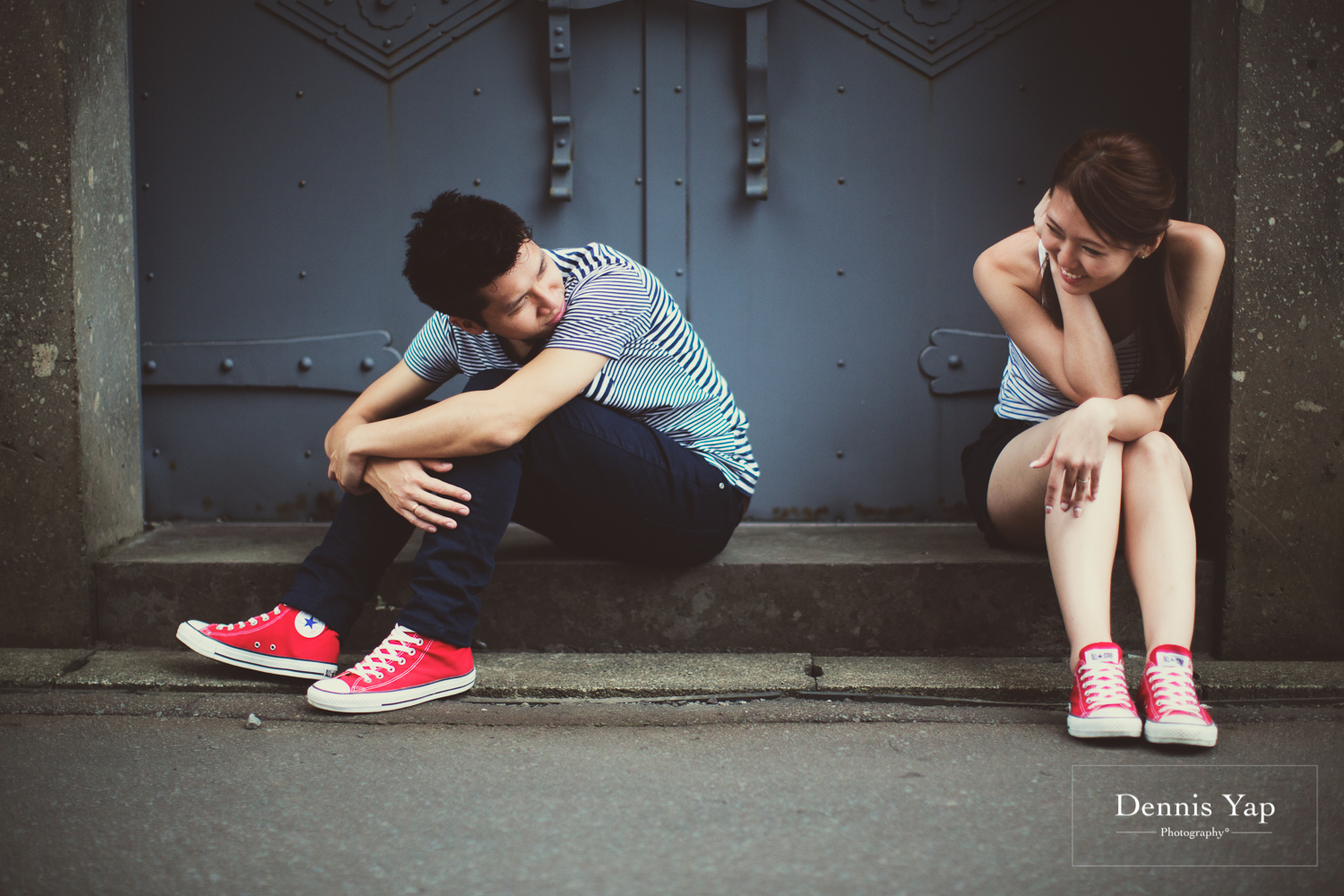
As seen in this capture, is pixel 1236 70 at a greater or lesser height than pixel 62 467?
greater

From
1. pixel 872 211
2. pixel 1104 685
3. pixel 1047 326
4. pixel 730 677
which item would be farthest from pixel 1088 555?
pixel 872 211

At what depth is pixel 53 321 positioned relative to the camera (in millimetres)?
2232

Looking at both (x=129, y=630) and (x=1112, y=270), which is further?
(x=129, y=630)

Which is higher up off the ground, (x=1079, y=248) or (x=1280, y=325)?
(x=1079, y=248)

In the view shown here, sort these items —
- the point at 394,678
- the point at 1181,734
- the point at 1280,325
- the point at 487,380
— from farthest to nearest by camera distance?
1. the point at 1280,325
2. the point at 487,380
3. the point at 394,678
4. the point at 1181,734

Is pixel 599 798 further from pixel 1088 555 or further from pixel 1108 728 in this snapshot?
pixel 1088 555

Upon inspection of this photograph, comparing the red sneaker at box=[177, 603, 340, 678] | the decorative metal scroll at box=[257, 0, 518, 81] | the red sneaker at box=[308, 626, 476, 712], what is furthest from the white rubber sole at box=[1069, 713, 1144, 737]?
the decorative metal scroll at box=[257, 0, 518, 81]

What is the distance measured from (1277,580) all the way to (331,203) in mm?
2569

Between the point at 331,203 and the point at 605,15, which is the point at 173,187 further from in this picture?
the point at 605,15

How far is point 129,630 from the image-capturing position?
231cm

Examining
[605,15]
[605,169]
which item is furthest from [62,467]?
[605,15]

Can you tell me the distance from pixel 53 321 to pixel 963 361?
90.1 inches

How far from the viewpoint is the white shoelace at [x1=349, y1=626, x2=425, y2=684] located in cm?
192

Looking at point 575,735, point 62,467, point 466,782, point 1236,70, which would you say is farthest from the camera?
point 62,467
